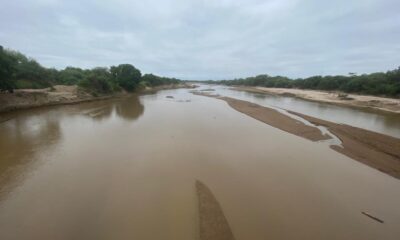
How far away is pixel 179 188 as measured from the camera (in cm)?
755

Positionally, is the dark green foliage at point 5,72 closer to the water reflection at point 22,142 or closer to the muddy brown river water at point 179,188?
the water reflection at point 22,142

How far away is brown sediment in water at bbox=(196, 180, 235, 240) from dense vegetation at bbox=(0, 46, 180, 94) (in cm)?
2442

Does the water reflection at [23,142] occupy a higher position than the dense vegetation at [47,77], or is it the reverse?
the dense vegetation at [47,77]

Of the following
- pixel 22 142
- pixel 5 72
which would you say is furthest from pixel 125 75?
pixel 22 142

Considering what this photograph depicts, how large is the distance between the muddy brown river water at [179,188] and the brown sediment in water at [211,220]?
0.20 metres

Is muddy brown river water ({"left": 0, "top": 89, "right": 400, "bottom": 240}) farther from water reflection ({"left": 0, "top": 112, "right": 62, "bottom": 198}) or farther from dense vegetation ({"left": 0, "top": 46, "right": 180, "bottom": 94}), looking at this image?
dense vegetation ({"left": 0, "top": 46, "right": 180, "bottom": 94})

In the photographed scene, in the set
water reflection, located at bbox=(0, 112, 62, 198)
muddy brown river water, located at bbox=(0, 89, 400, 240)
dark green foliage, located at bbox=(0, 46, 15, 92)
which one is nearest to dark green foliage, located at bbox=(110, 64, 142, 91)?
dark green foliage, located at bbox=(0, 46, 15, 92)

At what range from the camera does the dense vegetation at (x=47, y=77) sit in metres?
21.3

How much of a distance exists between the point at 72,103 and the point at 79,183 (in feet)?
86.1

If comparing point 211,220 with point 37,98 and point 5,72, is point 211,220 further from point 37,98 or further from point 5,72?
point 37,98

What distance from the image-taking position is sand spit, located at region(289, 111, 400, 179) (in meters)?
9.80

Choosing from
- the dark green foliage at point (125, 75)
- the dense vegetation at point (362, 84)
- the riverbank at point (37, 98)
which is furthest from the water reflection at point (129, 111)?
the dense vegetation at point (362, 84)

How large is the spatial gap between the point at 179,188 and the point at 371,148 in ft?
38.2

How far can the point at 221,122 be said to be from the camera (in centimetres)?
1880
